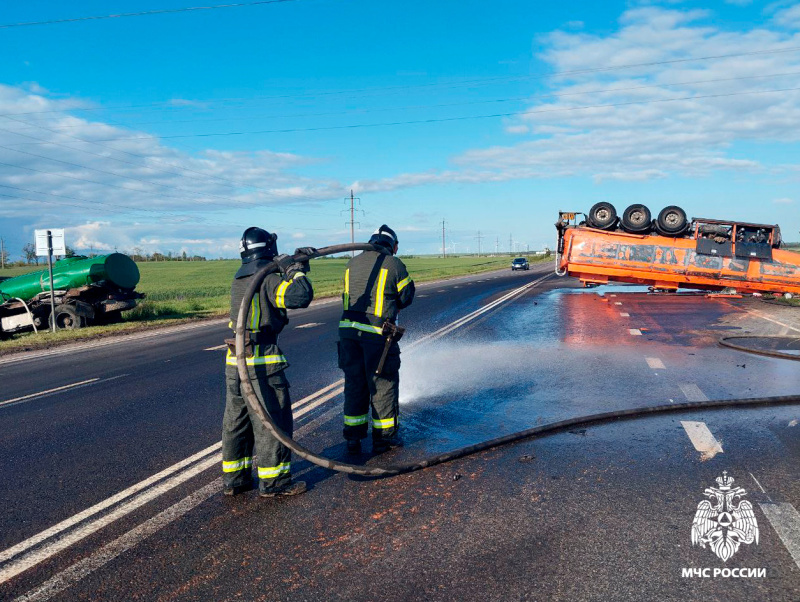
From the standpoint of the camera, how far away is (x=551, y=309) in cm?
1797

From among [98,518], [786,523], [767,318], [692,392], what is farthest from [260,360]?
[767,318]

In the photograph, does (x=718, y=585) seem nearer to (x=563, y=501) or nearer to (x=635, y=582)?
(x=635, y=582)

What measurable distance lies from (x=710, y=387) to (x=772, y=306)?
1258cm

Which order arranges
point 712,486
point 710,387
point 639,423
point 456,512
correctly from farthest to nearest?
point 710,387
point 639,423
point 712,486
point 456,512

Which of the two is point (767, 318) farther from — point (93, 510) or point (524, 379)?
point (93, 510)

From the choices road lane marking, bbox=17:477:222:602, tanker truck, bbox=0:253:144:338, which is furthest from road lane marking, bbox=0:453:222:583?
tanker truck, bbox=0:253:144:338

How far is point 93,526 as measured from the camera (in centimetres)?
392

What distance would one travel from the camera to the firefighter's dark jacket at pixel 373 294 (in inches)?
208

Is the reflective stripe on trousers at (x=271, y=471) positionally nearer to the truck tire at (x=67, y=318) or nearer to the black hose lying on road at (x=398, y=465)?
the black hose lying on road at (x=398, y=465)

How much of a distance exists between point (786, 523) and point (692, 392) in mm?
3572

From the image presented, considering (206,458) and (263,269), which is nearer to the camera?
(263,269)

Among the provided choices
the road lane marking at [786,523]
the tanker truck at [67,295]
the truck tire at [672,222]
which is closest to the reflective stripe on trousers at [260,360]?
the road lane marking at [786,523]

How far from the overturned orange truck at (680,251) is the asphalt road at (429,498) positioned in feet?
37.7

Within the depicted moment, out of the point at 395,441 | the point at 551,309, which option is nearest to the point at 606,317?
the point at 551,309
